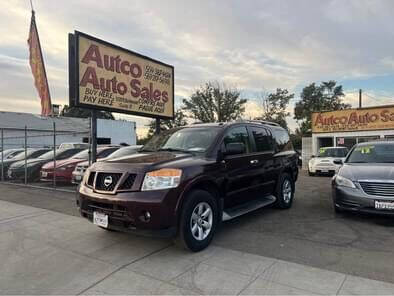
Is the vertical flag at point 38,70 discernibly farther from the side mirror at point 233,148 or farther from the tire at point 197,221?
the tire at point 197,221

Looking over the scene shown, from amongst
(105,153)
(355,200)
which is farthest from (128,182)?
(105,153)

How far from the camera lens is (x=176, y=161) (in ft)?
15.2

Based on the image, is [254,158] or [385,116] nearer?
[254,158]

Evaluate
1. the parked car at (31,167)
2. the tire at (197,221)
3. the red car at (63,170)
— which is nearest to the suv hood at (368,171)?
the tire at (197,221)

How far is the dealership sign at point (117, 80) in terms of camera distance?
7.91 metres

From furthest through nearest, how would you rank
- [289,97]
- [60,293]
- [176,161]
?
[289,97]
[176,161]
[60,293]

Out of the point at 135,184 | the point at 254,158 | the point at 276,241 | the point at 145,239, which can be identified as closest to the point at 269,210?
the point at 254,158

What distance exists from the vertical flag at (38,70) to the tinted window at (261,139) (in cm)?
1161

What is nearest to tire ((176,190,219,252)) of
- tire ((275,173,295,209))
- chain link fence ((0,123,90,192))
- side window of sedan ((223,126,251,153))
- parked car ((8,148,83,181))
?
side window of sedan ((223,126,251,153))

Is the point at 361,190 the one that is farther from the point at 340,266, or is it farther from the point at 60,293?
the point at 60,293

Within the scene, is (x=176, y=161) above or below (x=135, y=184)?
above

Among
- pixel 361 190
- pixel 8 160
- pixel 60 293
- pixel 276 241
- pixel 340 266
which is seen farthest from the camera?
pixel 8 160

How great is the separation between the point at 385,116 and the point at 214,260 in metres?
19.3

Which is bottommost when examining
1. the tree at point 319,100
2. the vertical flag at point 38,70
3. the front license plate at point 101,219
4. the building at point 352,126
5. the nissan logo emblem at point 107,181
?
the front license plate at point 101,219
